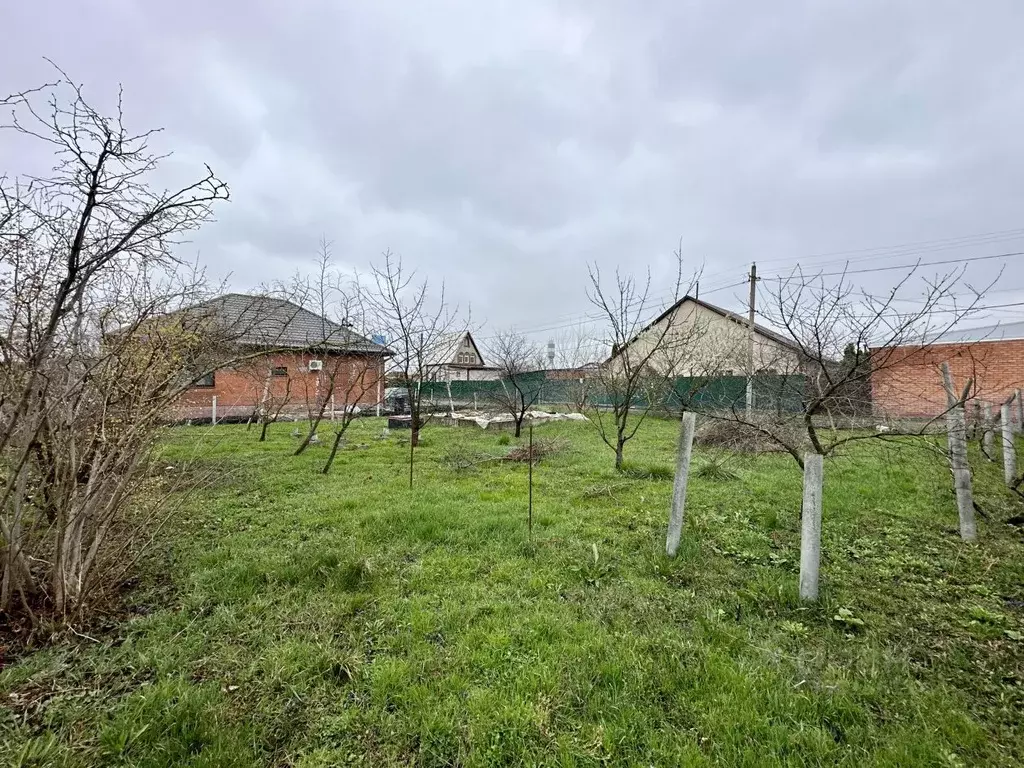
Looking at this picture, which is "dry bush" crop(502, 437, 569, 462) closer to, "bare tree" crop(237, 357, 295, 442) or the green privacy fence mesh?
"bare tree" crop(237, 357, 295, 442)

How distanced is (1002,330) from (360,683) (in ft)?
79.5

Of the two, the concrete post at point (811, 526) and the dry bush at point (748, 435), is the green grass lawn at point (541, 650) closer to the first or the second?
the concrete post at point (811, 526)

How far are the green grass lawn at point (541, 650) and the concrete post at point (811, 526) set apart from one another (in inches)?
4.9

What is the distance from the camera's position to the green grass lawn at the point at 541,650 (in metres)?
1.72

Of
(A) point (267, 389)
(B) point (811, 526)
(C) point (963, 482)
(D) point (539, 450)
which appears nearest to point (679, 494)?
(B) point (811, 526)

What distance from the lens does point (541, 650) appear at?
230cm

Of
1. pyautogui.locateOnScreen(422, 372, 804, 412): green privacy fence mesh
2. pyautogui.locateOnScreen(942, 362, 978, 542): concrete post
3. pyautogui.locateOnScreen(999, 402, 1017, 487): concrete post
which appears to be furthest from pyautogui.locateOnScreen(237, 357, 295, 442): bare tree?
pyautogui.locateOnScreen(999, 402, 1017, 487): concrete post

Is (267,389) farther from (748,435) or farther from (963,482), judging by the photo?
(963,482)

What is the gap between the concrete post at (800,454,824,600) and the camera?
265 cm

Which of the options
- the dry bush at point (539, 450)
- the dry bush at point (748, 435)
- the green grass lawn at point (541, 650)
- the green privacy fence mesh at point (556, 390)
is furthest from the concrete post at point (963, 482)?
the green privacy fence mesh at point (556, 390)

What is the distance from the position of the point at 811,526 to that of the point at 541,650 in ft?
5.92

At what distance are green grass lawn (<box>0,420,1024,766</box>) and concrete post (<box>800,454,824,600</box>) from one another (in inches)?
4.9

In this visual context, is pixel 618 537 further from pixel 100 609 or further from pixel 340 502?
pixel 100 609

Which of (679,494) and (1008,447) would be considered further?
(1008,447)
